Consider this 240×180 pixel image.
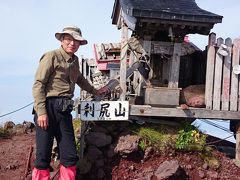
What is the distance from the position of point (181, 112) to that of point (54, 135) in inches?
114

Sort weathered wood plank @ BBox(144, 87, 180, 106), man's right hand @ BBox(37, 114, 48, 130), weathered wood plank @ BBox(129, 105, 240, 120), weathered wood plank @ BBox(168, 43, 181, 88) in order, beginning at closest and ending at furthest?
man's right hand @ BBox(37, 114, 48, 130) < weathered wood plank @ BBox(129, 105, 240, 120) < weathered wood plank @ BBox(144, 87, 180, 106) < weathered wood plank @ BBox(168, 43, 181, 88)

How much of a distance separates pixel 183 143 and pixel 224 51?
199cm

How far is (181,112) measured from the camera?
8.08 meters

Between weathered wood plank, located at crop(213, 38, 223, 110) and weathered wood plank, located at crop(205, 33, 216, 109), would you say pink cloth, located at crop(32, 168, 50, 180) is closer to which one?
weathered wood plank, located at crop(205, 33, 216, 109)

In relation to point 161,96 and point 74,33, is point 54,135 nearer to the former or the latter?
point 74,33

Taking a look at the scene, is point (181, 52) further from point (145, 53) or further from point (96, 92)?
point (96, 92)

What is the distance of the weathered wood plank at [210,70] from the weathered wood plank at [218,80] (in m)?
0.08

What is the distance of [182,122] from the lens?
8.30 metres

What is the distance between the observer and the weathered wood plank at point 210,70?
8156 millimetres

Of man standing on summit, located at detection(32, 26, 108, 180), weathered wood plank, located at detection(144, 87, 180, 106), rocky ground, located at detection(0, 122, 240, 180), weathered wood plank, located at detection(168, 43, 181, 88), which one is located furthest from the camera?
weathered wood plank, located at detection(168, 43, 181, 88)

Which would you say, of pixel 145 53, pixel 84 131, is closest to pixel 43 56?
pixel 84 131

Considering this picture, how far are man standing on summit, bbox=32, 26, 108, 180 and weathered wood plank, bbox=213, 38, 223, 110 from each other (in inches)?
125

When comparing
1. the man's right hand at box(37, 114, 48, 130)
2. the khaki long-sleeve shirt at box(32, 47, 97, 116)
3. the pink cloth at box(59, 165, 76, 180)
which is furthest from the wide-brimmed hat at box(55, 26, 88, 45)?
the pink cloth at box(59, 165, 76, 180)

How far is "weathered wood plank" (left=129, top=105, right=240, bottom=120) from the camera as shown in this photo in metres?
7.94
